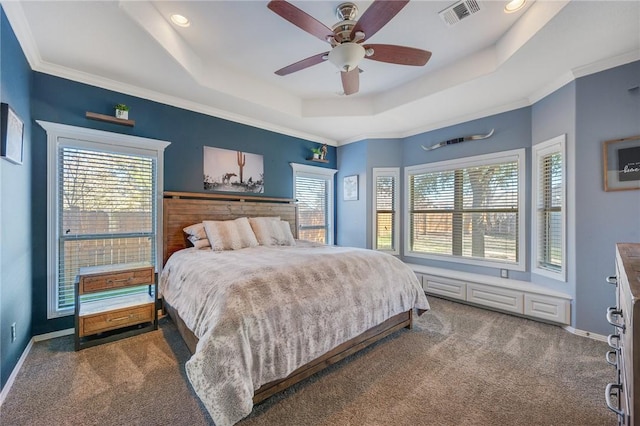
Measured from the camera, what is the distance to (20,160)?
7.15ft

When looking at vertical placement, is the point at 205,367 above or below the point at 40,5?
below

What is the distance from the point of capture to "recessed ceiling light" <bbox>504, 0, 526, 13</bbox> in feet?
7.08

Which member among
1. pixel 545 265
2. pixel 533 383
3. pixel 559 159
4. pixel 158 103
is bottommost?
pixel 533 383

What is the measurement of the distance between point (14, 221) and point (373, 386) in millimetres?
3089

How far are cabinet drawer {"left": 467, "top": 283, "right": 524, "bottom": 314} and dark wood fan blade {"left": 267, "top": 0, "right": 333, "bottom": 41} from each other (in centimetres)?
349

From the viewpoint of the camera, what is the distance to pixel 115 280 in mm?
2602

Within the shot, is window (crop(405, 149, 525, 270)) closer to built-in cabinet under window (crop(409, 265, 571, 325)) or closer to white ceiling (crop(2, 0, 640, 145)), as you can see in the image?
built-in cabinet under window (crop(409, 265, 571, 325))

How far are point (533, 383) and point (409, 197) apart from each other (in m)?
3.24

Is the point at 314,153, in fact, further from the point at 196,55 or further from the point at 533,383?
the point at 533,383

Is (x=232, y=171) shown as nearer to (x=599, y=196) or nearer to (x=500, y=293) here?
(x=500, y=293)

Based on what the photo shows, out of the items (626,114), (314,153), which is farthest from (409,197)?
(626,114)

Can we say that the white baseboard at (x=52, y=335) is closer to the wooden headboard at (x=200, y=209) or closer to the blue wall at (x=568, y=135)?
the wooden headboard at (x=200, y=209)

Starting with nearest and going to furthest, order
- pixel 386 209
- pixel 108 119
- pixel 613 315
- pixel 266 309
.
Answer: pixel 613 315
pixel 266 309
pixel 108 119
pixel 386 209

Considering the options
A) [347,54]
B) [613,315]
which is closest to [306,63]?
[347,54]
